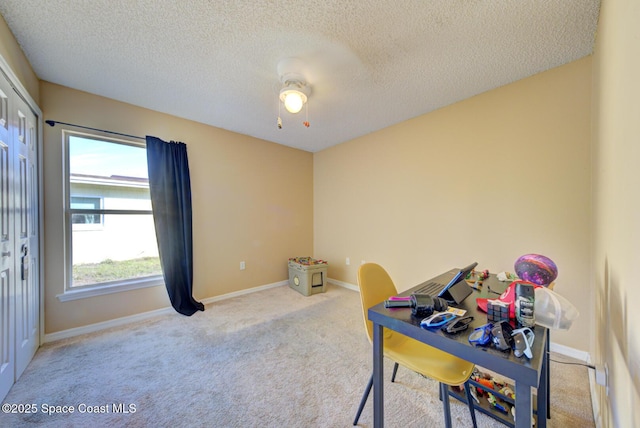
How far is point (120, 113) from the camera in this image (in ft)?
8.46

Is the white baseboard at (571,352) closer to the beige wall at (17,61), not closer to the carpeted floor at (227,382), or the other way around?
the carpeted floor at (227,382)

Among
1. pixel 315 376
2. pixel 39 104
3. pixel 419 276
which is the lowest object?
pixel 315 376

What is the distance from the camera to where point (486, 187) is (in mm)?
2385

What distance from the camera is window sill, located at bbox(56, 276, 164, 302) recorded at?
7.59 feet

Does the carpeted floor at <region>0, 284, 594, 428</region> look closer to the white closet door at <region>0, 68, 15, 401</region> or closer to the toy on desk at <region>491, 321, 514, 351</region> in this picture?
the white closet door at <region>0, 68, 15, 401</region>

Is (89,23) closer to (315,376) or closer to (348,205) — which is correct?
(315,376)

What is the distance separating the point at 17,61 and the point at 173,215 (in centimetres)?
165

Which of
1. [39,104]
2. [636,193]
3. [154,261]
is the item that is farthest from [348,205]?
[39,104]

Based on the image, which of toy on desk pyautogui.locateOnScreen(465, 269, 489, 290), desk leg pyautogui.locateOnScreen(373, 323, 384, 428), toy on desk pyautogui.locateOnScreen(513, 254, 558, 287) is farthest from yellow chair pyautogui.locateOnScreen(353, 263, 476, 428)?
toy on desk pyautogui.locateOnScreen(513, 254, 558, 287)

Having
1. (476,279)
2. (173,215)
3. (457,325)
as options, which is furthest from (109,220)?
(476,279)

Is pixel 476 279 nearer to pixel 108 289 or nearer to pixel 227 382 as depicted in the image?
pixel 227 382

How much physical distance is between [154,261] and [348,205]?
278 centimetres

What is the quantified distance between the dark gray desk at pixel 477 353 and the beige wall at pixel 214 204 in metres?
2.77

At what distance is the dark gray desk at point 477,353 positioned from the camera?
709mm
